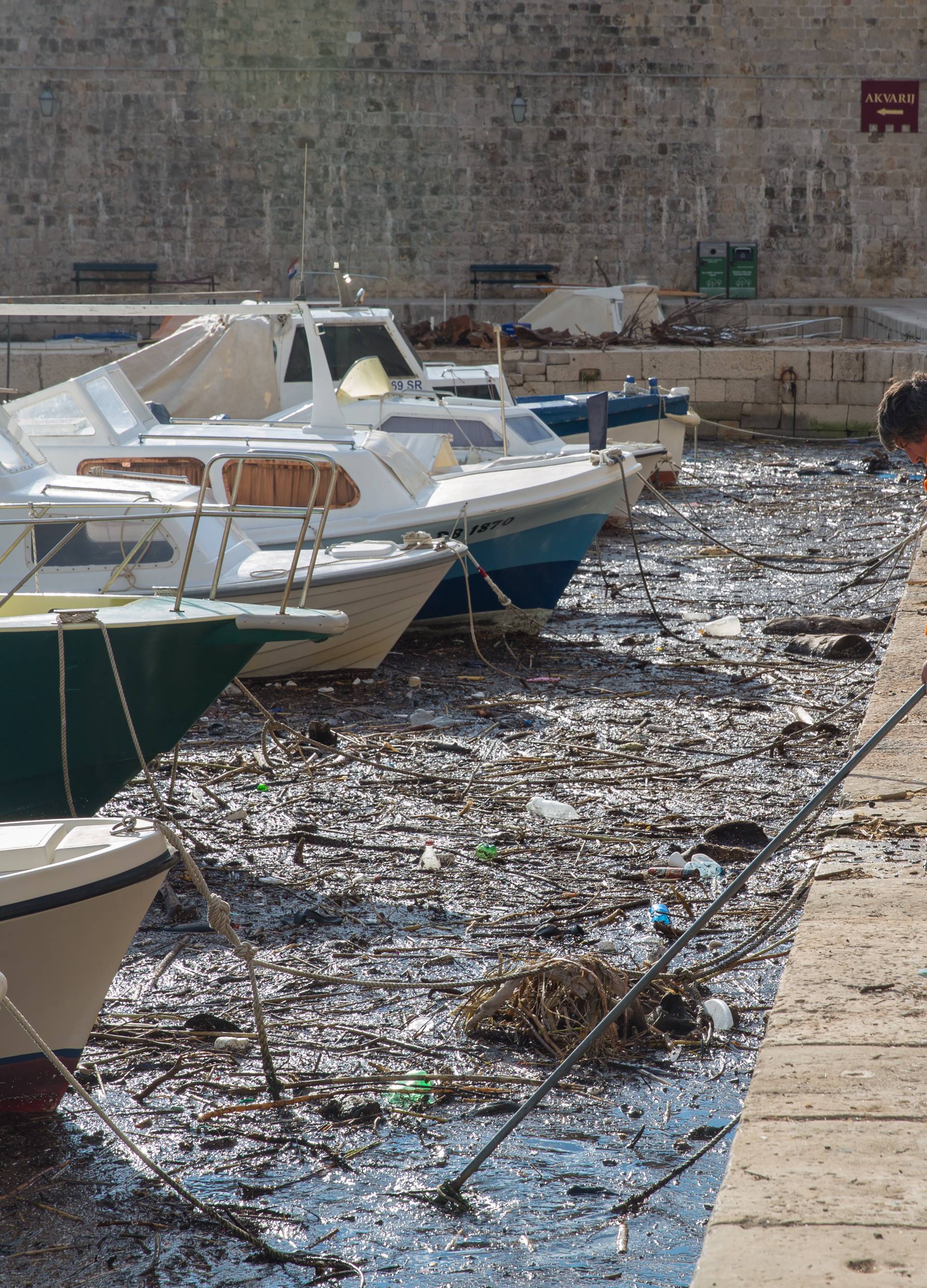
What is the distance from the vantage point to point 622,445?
1299 centimetres

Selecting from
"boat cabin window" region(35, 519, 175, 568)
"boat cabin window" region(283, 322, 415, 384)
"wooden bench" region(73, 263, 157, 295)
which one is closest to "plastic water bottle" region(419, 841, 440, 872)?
"boat cabin window" region(35, 519, 175, 568)

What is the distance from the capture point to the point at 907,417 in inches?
130

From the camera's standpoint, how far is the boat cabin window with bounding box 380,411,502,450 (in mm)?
10836

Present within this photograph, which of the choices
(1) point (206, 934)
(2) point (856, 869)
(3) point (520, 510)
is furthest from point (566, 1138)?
(3) point (520, 510)

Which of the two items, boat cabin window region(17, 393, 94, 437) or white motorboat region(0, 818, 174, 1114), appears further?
boat cabin window region(17, 393, 94, 437)

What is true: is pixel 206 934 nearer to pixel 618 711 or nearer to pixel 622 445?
pixel 618 711

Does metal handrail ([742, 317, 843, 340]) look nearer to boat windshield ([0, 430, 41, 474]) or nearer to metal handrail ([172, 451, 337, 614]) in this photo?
boat windshield ([0, 430, 41, 474])

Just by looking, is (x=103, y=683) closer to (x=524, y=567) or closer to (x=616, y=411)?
(x=524, y=567)

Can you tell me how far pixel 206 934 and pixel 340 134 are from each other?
932 inches

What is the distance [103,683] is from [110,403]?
4460 mm

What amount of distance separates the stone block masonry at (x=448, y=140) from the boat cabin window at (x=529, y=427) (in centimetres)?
1489

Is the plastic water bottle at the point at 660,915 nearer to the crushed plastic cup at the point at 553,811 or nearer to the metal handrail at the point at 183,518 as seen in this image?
the crushed plastic cup at the point at 553,811

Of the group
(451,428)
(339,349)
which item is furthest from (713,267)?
(451,428)

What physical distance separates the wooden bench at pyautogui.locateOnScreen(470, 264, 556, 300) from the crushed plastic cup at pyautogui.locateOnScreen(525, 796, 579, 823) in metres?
21.2
